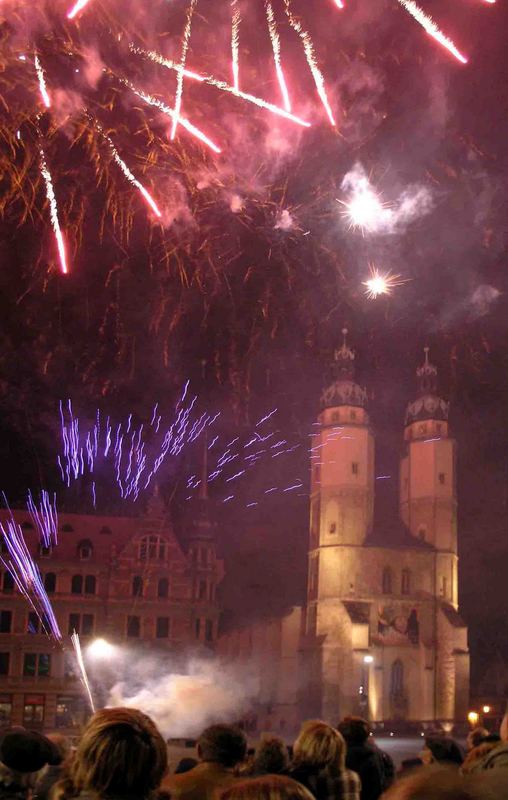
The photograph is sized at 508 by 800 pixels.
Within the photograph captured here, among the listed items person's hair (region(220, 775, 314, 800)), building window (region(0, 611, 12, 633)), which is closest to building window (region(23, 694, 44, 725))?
building window (region(0, 611, 12, 633))

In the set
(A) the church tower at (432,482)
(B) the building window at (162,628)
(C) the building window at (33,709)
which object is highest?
(A) the church tower at (432,482)

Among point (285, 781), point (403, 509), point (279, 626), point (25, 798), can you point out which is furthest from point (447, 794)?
point (403, 509)

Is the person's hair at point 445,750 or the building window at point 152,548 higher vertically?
the building window at point 152,548

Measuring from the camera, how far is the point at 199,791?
5789 millimetres

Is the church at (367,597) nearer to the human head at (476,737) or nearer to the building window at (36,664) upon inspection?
the building window at (36,664)

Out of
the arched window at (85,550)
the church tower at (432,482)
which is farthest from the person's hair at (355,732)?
the church tower at (432,482)

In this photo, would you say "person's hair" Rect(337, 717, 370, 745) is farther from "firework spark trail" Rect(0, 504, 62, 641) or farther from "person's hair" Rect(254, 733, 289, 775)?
"firework spark trail" Rect(0, 504, 62, 641)

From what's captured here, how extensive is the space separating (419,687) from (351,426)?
17540 millimetres

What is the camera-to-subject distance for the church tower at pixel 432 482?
6975cm

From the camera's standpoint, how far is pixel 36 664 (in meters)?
51.4

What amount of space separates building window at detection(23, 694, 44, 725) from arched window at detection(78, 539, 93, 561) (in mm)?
7857

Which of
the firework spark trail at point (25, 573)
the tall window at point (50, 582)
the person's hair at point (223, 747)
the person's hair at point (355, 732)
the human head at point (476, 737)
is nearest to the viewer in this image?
the person's hair at point (223, 747)

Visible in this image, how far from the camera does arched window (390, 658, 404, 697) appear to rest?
64.1 m

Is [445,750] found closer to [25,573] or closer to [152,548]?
[152,548]
